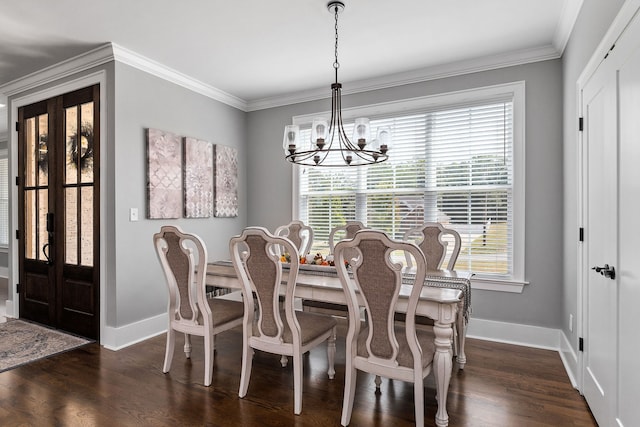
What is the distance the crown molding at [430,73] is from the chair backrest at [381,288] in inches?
103

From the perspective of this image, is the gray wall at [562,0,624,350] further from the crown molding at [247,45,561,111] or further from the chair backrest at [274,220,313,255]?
the chair backrest at [274,220,313,255]

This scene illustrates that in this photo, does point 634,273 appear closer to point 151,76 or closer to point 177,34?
point 177,34

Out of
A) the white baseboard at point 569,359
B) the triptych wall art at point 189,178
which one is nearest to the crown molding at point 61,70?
the triptych wall art at point 189,178

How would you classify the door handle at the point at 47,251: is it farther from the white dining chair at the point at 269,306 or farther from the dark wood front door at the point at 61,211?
the white dining chair at the point at 269,306

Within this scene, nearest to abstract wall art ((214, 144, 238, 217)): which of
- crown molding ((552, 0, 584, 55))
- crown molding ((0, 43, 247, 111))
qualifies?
crown molding ((0, 43, 247, 111))

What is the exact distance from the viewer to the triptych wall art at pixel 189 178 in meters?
3.76

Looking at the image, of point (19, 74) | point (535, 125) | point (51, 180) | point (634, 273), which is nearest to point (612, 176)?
point (634, 273)

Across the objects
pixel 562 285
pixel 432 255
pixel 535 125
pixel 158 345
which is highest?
pixel 535 125

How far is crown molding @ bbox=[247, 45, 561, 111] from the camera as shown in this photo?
3427mm

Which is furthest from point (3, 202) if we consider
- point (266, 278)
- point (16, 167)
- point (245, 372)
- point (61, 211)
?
point (266, 278)

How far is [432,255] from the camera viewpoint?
3.16 meters

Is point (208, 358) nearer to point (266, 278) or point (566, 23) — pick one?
point (266, 278)

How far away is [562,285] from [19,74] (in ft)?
19.0

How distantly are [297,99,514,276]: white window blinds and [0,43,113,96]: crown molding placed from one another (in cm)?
258
